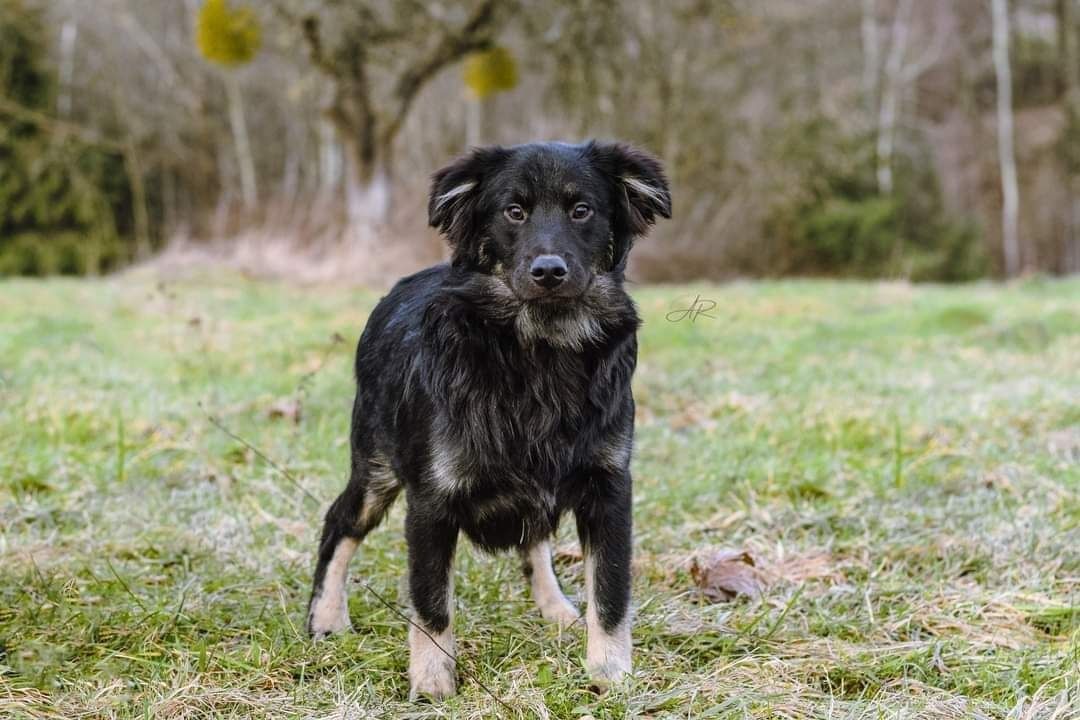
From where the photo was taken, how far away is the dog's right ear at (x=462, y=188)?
8.98 feet

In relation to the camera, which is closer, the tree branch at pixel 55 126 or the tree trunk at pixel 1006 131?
the tree branch at pixel 55 126

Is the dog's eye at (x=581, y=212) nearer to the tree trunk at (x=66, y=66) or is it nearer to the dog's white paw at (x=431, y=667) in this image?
the dog's white paw at (x=431, y=667)

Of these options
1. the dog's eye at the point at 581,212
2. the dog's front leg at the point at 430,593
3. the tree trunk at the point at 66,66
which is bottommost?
the dog's front leg at the point at 430,593

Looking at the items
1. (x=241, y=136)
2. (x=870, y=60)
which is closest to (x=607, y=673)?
(x=241, y=136)

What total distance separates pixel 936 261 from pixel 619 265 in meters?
20.9

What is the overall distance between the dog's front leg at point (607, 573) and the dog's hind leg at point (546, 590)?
369 mm

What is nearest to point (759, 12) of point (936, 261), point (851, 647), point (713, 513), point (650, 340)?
point (936, 261)

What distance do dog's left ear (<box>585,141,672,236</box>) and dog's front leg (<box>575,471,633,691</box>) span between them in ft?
2.54

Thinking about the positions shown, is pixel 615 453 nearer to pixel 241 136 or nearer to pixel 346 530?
pixel 346 530

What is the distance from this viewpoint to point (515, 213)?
2.67 m

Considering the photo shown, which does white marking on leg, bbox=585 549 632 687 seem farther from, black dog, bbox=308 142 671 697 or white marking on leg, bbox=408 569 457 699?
white marking on leg, bbox=408 569 457 699

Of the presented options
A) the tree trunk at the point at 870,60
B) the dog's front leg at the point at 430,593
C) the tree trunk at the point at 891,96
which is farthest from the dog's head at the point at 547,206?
the tree trunk at the point at 870,60

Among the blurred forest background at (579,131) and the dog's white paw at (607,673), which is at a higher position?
the blurred forest background at (579,131)

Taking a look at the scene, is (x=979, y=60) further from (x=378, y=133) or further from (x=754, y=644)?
(x=754, y=644)
